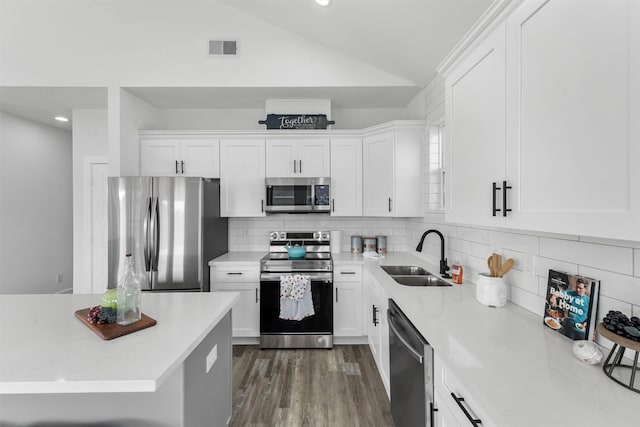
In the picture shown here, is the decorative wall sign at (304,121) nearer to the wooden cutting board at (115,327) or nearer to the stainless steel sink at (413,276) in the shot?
the stainless steel sink at (413,276)

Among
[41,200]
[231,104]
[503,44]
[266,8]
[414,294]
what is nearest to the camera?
[503,44]

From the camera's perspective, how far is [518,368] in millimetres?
912

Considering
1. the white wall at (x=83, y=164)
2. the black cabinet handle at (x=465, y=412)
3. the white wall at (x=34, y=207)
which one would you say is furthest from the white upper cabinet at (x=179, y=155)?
the black cabinet handle at (x=465, y=412)

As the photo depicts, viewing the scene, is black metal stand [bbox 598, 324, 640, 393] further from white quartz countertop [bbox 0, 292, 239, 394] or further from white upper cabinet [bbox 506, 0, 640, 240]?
white quartz countertop [bbox 0, 292, 239, 394]

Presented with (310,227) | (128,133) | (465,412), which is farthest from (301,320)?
(128,133)

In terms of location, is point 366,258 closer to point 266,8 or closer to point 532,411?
point 532,411

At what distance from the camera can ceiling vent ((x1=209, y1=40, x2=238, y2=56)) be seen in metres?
2.91

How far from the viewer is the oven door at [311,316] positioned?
9.17 ft

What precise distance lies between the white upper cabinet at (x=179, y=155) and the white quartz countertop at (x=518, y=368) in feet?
8.50

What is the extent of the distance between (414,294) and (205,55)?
307cm

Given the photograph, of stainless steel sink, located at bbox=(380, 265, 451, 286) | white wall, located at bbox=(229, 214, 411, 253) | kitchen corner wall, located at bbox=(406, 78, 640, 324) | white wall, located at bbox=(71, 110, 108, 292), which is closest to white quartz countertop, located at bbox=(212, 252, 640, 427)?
kitchen corner wall, located at bbox=(406, 78, 640, 324)

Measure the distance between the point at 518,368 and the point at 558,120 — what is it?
0.82 metres

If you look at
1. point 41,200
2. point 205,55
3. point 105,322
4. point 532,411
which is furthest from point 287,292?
point 41,200

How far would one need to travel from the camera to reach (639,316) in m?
0.93
